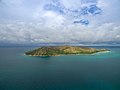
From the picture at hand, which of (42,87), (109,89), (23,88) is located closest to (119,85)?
(109,89)

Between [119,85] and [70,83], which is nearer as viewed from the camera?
[119,85]

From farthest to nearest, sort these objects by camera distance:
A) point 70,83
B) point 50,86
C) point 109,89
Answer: point 70,83
point 50,86
point 109,89

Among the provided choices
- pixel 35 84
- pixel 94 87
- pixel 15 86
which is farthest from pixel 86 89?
pixel 15 86

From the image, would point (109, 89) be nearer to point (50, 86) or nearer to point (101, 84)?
point (101, 84)

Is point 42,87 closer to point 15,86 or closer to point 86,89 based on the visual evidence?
point 15,86

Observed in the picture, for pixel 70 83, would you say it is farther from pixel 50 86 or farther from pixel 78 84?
pixel 50 86

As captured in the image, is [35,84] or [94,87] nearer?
[94,87]

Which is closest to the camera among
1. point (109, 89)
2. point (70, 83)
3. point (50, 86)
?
point (109, 89)
